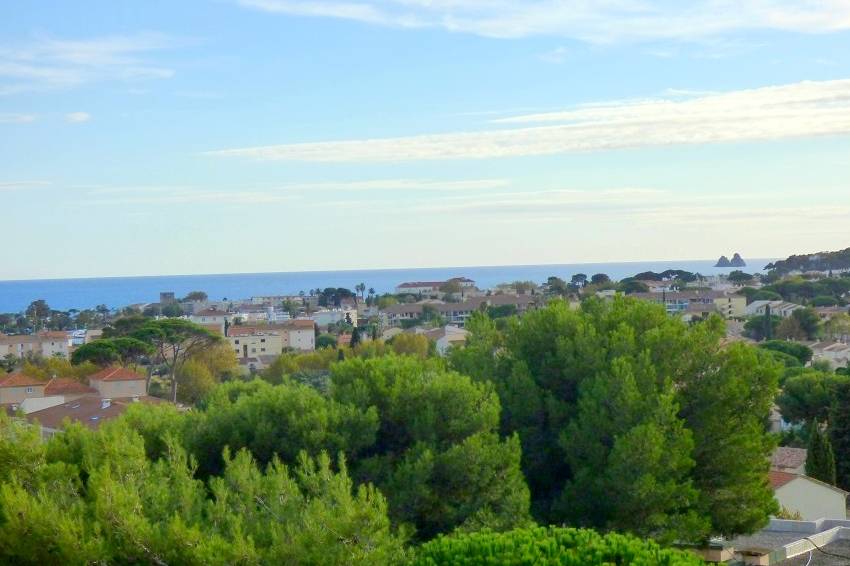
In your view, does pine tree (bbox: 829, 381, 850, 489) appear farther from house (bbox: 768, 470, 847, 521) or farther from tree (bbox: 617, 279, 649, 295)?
tree (bbox: 617, 279, 649, 295)

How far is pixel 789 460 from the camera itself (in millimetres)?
28266


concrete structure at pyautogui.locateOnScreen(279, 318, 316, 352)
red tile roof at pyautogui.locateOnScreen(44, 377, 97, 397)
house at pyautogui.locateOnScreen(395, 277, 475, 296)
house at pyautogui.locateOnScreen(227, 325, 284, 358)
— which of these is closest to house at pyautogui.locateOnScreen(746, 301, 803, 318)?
concrete structure at pyautogui.locateOnScreen(279, 318, 316, 352)

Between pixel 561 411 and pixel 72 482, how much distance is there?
23.0 ft

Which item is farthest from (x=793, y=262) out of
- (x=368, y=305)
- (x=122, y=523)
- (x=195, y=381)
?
(x=122, y=523)

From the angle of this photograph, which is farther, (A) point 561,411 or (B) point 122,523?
(A) point 561,411

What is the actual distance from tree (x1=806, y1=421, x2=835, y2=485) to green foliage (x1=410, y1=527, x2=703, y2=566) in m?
17.0

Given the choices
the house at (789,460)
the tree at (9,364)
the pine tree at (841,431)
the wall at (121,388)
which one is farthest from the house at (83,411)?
the tree at (9,364)

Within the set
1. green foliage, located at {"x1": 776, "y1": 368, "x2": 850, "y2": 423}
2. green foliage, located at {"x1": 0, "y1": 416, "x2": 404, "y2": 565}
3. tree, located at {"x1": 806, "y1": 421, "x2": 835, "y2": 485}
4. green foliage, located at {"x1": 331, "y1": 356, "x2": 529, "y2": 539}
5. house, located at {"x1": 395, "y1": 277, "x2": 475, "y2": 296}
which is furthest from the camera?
house, located at {"x1": 395, "y1": 277, "x2": 475, "y2": 296}

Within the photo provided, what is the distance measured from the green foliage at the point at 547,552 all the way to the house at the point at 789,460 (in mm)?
18568

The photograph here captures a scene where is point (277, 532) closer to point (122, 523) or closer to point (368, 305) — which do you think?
point (122, 523)

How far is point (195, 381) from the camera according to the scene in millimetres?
49281

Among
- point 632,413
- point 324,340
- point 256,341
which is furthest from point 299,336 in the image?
point 632,413

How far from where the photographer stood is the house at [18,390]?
1665 inches

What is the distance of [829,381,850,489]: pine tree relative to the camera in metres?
28.9
